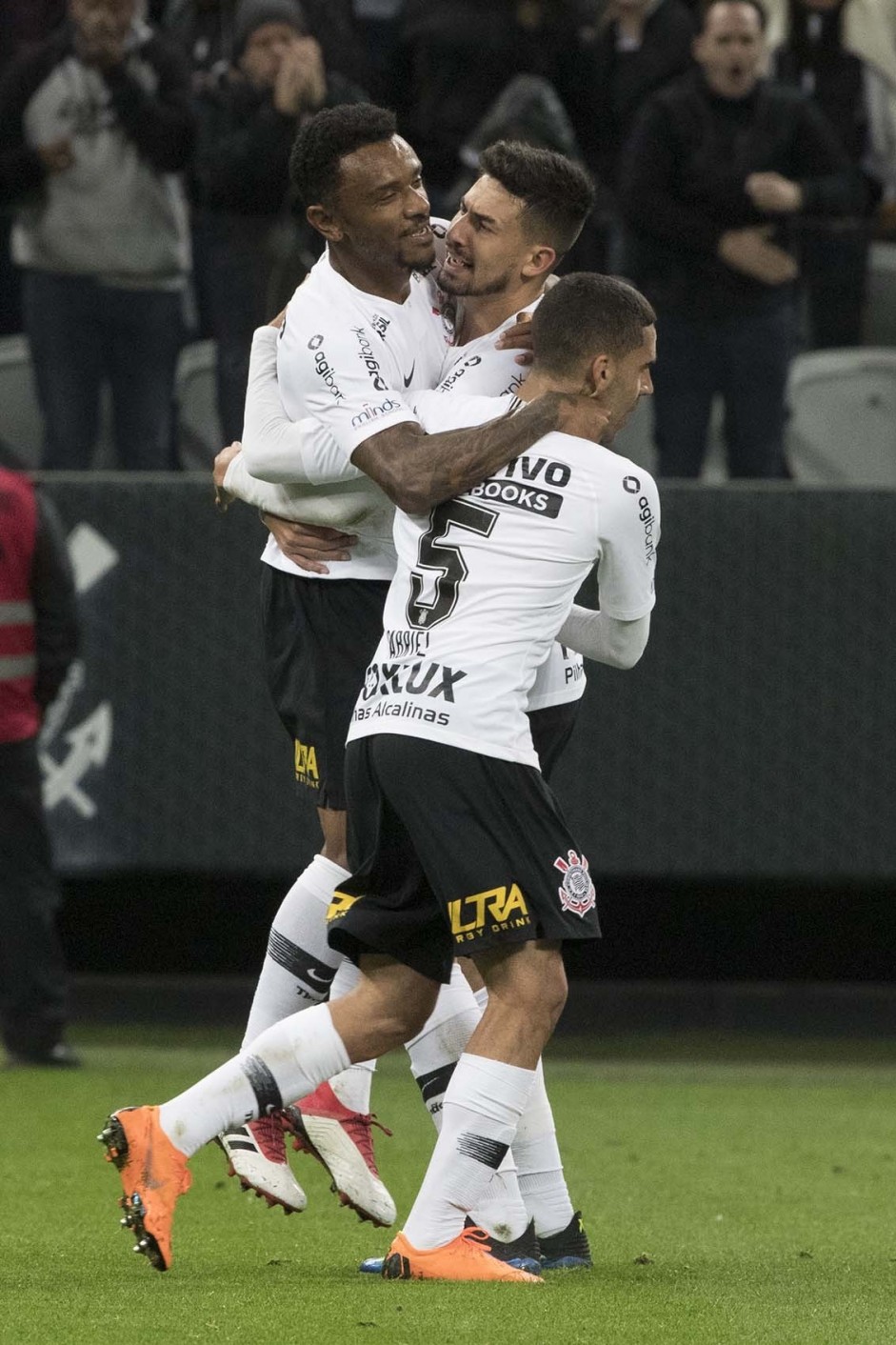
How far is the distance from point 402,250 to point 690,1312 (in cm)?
Answer: 212

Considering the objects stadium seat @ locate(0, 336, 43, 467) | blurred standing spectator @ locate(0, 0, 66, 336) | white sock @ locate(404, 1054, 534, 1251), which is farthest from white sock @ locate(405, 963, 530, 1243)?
blurred standing spectator @ locate(0, 0, 66, 336)

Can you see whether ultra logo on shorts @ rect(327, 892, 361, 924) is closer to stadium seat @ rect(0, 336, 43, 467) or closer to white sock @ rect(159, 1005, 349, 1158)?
white sock @ rect(159, 1005, 349, 1158)

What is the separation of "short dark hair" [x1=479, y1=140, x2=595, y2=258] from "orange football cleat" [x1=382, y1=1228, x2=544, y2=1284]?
1960 millimetres

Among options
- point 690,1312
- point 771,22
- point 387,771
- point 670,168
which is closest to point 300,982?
point 387,771

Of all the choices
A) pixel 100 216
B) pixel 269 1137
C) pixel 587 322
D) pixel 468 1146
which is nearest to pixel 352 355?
pixel 587 322

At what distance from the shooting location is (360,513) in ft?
14.6

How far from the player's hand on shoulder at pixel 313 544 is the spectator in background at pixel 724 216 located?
11.2 ft

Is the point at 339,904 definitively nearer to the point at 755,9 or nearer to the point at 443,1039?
the point at 443,1039

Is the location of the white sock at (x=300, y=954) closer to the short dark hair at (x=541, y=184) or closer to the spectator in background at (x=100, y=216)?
the short dark hair at (x=541, y=184)

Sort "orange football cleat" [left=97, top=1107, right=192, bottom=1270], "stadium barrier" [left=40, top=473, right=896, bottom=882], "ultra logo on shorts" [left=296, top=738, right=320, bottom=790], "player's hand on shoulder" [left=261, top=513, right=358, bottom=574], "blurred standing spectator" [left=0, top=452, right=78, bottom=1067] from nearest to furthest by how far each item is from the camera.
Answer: "orange football cleat" [left=97, top=1107, right=192, bottom=1270]
"player's hand on shoulder" [left=261, top=513, right=358, bottom=574]
"ultra logo on shorts" [left=296, top=738, right=320, bottom=790]
"blurred standing spectator" [left=0, top=452, right=78, bottom=1067]
"stadium barrier" [left=40, top=473, right=896, bottom=882]

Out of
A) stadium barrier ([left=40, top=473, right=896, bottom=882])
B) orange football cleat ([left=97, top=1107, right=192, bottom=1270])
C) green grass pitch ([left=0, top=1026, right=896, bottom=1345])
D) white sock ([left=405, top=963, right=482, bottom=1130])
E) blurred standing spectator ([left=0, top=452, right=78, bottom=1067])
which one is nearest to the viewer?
green grass pitch ([left=0, top=1026, right=896, bottom=1345])

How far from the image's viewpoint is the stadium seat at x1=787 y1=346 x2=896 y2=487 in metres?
8.02

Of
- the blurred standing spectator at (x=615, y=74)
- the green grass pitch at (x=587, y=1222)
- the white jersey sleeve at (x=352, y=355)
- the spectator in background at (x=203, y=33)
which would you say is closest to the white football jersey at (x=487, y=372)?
the white jersey sleeve at (x=352, y=355)

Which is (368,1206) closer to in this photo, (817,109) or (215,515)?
(215,515)
